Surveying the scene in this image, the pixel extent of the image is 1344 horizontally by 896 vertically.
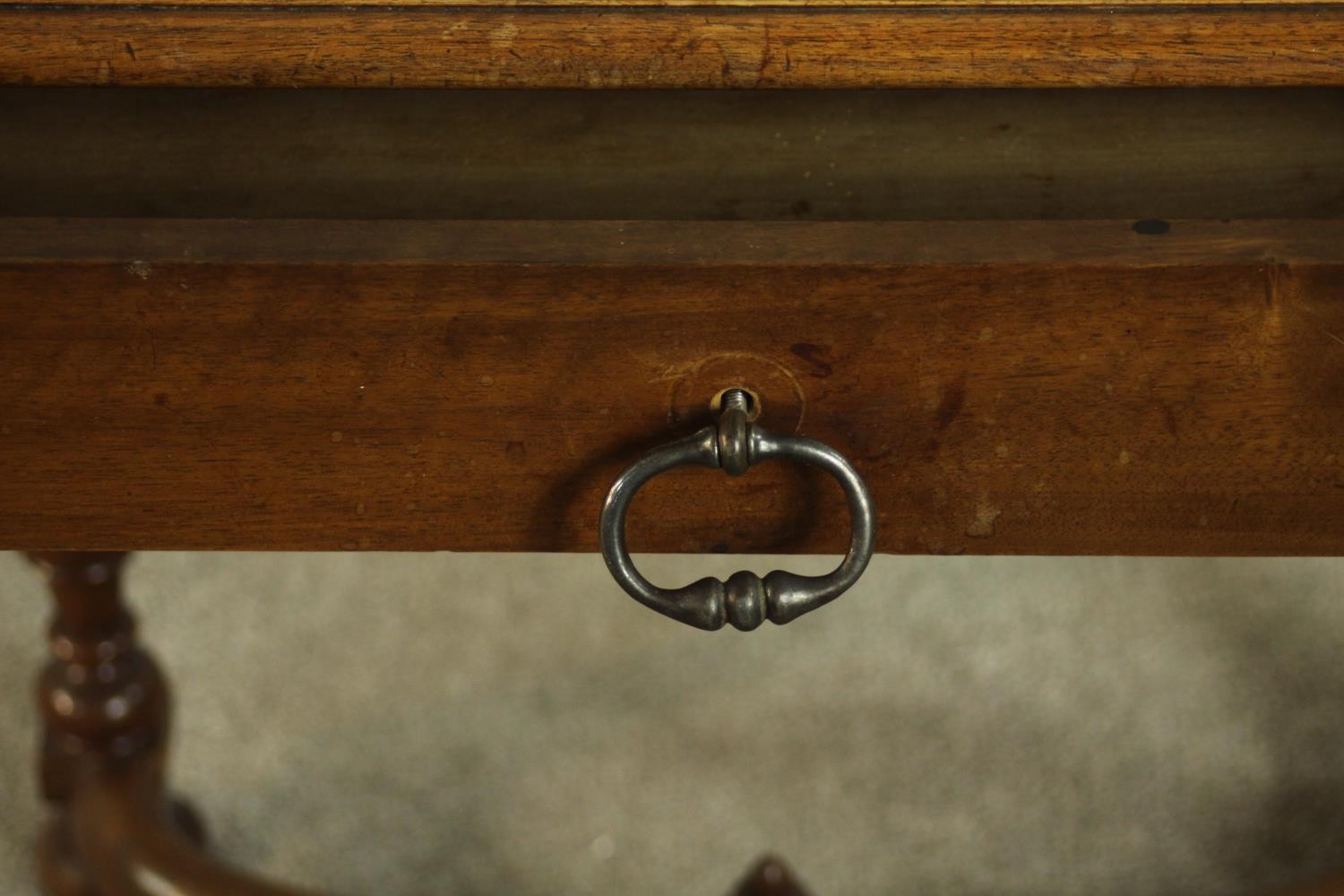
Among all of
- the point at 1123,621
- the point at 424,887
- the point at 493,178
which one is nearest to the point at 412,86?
the point at 493,178

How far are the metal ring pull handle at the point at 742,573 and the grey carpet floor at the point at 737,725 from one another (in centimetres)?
65

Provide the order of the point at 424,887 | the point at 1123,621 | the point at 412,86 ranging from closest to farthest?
the point at 412,86 < the point at 424,887 < the point at 1123,621

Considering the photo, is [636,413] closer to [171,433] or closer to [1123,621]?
[171,433]

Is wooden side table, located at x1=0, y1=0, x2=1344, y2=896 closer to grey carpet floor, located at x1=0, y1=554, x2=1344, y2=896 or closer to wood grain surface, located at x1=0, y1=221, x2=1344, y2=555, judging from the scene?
wood grain surface, located at x1=0, y1=221, x2=1344, y2=555

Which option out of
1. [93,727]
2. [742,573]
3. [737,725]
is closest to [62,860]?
Answer: [93,727]

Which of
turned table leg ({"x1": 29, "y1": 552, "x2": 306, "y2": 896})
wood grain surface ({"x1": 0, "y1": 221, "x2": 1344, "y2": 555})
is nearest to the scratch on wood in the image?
wood grain surface ({"x1": 0, "y1": 221, "x2": 1344, "y2": 555})

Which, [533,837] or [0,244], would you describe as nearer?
[0,244]

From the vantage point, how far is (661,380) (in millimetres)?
459

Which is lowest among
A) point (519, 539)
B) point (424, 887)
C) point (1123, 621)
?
point (519, 539)

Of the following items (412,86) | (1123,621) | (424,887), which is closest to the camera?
(412,86)

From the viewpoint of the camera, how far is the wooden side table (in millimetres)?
433

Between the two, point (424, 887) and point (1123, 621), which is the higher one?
point (1123, 621)

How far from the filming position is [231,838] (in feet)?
3.61

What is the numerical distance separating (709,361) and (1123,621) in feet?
3.26
